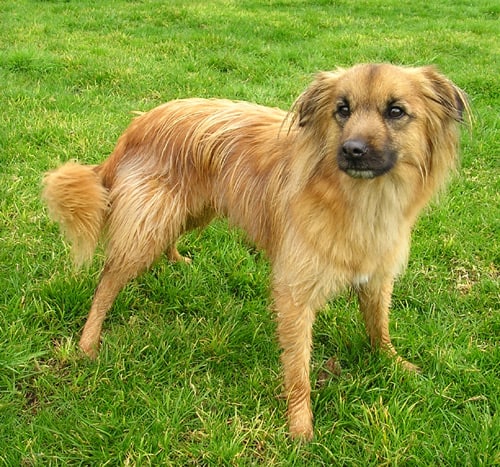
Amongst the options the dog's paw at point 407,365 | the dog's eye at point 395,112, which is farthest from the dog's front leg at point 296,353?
the dog's eye at point 395,112

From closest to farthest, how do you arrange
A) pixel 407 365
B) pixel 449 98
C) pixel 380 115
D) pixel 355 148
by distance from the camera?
pixel 355 148, pixel 380 115, pixel 449 98, pixel 407 365

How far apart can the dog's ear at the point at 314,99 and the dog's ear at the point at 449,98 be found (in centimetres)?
47

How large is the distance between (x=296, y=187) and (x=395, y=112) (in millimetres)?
587

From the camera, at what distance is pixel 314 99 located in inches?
111

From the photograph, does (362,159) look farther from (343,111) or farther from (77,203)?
(77,203)

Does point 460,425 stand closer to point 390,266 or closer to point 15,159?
point 390,266

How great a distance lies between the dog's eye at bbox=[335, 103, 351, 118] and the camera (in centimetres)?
270

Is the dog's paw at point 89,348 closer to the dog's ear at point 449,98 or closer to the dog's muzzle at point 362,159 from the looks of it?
the dog's muzzle at point 362,159

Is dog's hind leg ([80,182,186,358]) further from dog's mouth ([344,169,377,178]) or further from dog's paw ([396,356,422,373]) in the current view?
dog's paw ([396,356,422,373])

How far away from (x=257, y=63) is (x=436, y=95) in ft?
18.6

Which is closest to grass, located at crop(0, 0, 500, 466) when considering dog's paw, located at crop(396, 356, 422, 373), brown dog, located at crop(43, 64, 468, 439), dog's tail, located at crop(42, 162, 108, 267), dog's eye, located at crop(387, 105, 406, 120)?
dog's paw, located at crop(396, 356, 422, 373)

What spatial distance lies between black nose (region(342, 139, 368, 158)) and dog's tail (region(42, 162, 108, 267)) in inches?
63.5

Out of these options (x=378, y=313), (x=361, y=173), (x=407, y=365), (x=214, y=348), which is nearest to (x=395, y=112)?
(x=361, y=173)

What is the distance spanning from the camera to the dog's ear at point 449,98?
2744 millimetres
